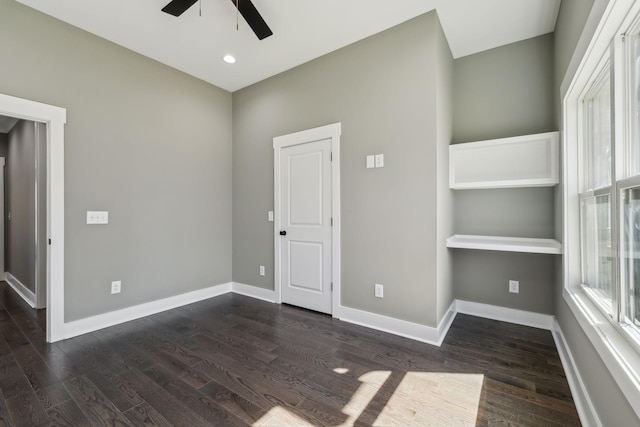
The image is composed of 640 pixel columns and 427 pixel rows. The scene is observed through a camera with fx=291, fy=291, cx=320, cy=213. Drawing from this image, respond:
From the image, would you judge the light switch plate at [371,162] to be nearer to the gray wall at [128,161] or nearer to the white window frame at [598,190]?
the white window frame at [598,190]

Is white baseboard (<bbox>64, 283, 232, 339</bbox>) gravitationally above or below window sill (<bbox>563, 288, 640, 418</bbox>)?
below

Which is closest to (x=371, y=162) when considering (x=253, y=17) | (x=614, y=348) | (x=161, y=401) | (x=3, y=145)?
(x=253, y=17)

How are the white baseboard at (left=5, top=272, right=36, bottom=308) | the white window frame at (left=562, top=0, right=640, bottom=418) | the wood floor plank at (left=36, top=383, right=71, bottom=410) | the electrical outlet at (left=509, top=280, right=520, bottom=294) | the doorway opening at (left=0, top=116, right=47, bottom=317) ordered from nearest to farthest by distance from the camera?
1. the white window frame at (left=562, top=0, right=640, bottom=418)
2. the wood floor plank at (left=36, top=383, right=71, bottom=410)
3. the electrical outlet at (left=509, top=280, right=520, bottom=294)
4. the doorway opening at (left=0, top=116, right=47, bottom=317)
5. the white baseboard at (left=5, top=272, right=36, bottom=308)

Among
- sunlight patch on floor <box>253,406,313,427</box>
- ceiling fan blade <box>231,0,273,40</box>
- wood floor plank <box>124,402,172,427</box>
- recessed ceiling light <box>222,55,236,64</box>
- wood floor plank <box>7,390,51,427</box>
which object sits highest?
recessed ceiling light <box>222,55,236,64</box>

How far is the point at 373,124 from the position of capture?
9.35ft

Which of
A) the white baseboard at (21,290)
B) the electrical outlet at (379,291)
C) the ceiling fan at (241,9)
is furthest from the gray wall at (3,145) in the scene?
the electrical outlet at (379,291)

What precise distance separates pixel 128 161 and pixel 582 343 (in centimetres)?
408

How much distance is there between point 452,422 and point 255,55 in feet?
11.9

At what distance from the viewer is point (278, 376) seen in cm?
205

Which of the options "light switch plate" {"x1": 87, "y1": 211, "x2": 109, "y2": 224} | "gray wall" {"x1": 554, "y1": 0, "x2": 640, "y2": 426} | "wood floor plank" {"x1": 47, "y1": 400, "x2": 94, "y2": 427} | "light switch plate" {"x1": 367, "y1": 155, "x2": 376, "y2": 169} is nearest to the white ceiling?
"gray wall" {"x1": 554, "y1": 0, "x2": 640, "y2": 426}

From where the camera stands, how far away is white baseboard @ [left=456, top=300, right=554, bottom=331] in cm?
283

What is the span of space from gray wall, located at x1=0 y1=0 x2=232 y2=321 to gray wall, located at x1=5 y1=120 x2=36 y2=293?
147cm

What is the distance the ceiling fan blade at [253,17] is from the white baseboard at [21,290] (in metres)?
4.04

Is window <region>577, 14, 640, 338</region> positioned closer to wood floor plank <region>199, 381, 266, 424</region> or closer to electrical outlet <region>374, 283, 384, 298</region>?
electrical outlet <region>374, 283, 384, 298</region>
